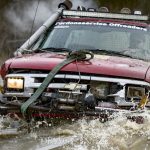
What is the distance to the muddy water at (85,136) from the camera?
17.4 feet

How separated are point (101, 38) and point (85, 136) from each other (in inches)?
97.6

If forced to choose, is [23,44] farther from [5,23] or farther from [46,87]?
[5,23]

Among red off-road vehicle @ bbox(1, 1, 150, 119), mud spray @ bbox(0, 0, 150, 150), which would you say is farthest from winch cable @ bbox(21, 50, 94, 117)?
mud spray @ bbox(0, 0, 150, 150)

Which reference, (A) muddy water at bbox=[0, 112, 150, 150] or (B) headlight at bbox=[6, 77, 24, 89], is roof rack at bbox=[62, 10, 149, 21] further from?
(A) muddy water at bbox=[0, 112, 150, 150]

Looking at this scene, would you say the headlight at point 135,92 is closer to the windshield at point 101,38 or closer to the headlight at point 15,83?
the windshield at point 101,38

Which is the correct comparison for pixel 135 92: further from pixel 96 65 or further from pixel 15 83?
pixel 15 83

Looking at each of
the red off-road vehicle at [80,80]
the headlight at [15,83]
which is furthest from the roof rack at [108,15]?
the headlight at [15,83]

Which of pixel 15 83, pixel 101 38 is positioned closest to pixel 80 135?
pixel 15 83

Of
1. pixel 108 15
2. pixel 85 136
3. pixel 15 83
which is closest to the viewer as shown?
pixel 85 136

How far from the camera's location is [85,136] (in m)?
5.46

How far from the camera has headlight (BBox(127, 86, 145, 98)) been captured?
238 inches

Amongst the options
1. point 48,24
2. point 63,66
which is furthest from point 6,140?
point 48,24

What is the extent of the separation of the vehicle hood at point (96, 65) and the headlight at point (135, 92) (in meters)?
0.12

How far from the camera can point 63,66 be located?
20.2ft
